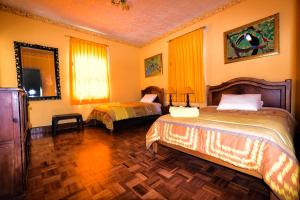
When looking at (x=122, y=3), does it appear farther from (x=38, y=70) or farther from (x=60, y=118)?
(x=60, y=118)

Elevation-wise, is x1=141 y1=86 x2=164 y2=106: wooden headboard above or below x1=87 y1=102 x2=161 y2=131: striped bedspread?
above

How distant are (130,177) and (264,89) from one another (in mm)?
2746

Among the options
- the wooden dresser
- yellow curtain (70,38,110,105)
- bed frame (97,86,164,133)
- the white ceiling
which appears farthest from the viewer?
yellow curtain (70,38,110,105)

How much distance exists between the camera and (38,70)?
11.3 feet

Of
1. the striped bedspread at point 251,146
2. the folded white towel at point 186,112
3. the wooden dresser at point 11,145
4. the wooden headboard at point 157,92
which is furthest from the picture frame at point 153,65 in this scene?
the wooden dresser at point 11,145

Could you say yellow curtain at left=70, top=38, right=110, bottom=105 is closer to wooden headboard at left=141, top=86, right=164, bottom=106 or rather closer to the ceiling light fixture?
→ wooden headboard at left=141, top=86, right=164, bottom=106

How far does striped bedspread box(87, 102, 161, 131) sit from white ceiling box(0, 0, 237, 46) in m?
2.29

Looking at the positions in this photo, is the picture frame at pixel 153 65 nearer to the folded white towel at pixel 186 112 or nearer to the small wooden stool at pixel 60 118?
the small wooden stool at pixel 60 118

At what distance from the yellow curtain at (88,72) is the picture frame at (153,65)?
1.52 metres

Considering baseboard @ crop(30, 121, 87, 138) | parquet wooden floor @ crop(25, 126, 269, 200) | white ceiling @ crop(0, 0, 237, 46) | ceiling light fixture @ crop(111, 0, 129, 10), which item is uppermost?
white ceiling @ crop(0, 0, 237, 46)

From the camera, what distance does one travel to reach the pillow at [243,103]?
2291 millimetres

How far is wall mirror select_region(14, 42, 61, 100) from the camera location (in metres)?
3.22

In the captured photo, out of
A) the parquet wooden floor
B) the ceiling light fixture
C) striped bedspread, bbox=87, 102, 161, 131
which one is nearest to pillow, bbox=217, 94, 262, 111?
the parquet wooden floor

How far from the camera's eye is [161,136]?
1.93 meters
